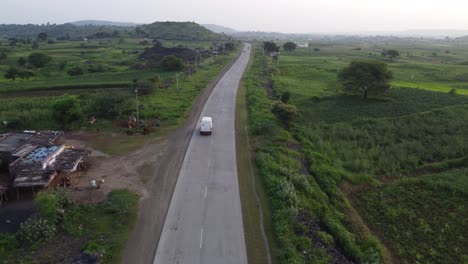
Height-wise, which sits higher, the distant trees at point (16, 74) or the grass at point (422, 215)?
the distant trees at point (16, 74)

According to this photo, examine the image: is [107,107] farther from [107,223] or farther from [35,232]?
[35,232]

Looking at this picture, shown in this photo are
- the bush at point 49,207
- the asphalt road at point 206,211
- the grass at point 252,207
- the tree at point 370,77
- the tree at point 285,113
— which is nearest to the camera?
the asphalt road at point 206,211

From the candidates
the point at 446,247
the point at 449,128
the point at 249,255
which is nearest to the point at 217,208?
the point at 249,255

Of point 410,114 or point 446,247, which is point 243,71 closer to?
point 410,114

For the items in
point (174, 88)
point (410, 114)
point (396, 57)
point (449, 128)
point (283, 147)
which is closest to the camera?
point (283, 147)

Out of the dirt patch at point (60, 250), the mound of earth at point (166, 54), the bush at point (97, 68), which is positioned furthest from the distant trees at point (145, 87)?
the mound of earth at point (166, 54)

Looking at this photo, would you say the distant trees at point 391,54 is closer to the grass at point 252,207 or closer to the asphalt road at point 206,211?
the grass at point 252,207
